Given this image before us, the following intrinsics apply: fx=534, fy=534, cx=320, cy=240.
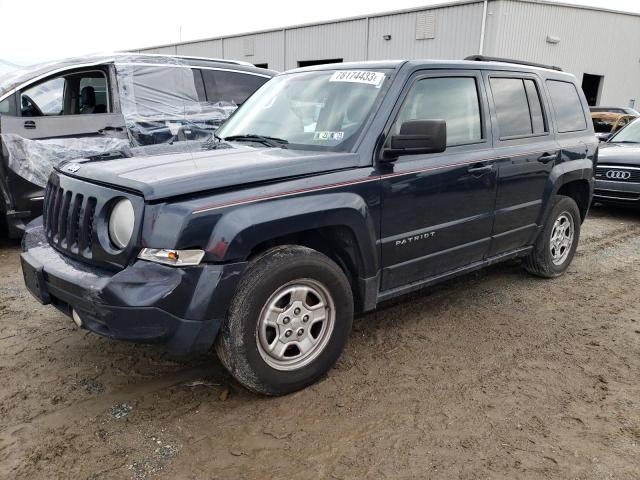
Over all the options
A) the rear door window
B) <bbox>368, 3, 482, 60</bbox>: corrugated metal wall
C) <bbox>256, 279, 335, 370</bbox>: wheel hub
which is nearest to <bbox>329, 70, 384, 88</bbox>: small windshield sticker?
<bbox>256, 279, 335, 370</bbox>: wheel hub

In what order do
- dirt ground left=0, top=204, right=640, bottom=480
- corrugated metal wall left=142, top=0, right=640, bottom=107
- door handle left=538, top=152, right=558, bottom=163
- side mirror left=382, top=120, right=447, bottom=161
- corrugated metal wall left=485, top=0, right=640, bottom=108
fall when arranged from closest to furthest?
dirt ground left=0, top=204, right=640, bottom=480, side mirror left=382, top=120, right=447, bottom=161, door handle left=538, top=152, right=558, bottom=163, corrugated metal wall left=485, top=0, right=640, bottom=108, corrugated metal wall left=142, top=0, right=640, bottom=107

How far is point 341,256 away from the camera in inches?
130

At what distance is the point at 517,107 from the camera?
441cm

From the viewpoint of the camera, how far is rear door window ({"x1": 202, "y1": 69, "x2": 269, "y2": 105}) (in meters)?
7.02

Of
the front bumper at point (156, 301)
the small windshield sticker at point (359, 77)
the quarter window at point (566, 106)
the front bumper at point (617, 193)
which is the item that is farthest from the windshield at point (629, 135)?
the front bumper at point (156, 301)

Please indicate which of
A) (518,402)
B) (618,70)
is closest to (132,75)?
(518,402)

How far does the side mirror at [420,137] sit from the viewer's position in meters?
3.14

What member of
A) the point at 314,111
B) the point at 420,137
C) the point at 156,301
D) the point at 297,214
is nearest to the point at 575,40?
the point at 314,111

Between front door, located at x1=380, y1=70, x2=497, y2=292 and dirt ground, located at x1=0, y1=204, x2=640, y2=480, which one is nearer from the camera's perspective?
dirt ground, located at x1=0, y1=204, x2=640, y2=480

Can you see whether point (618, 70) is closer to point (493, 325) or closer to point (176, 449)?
point (493, 325)

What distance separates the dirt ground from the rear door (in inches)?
29.2

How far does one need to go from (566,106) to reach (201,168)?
376 centimetres

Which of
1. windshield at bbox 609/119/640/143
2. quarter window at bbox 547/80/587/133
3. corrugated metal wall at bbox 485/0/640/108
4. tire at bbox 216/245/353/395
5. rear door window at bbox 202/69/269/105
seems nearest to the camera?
tire at bbox 216/245/353/395

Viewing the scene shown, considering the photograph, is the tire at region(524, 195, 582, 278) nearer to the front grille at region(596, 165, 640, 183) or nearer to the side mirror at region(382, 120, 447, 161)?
the side mirror at region(382, 120, 447, 161)
